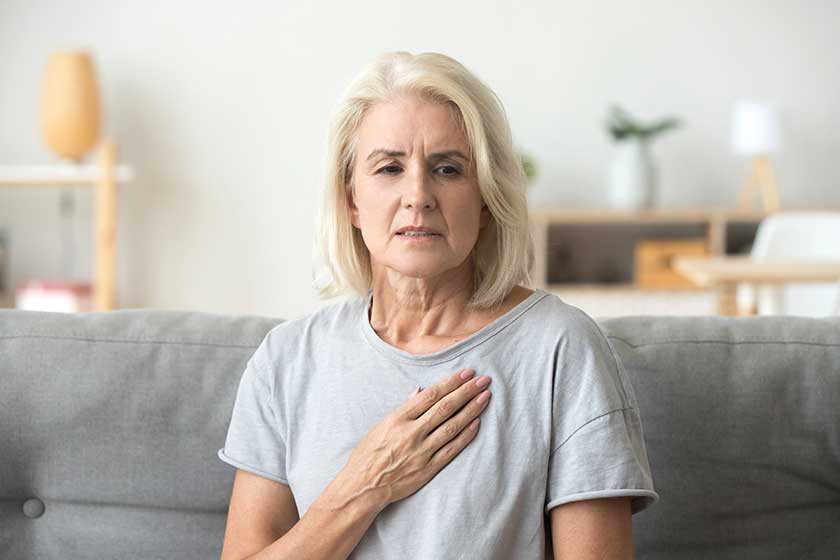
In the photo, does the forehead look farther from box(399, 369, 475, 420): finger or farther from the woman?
box(399, 369, 475, 420): finger

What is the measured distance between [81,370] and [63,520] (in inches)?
8.3

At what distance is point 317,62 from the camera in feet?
17.7

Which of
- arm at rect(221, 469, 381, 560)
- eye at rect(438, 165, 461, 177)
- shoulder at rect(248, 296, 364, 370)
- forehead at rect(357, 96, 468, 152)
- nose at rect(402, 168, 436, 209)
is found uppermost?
forehead at rect(357, 96, 468, 152)

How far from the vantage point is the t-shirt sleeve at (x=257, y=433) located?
4.55ft

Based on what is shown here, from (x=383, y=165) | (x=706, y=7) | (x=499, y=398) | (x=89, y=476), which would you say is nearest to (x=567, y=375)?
(x=499, y=398)

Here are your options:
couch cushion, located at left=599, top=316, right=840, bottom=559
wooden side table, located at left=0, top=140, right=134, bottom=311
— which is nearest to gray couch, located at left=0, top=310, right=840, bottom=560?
couch cushion, located at left=599, top=316, right=840, bottom=559

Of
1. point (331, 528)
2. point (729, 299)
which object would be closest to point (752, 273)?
point (729, 299)

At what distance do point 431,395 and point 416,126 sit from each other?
1.06 feet

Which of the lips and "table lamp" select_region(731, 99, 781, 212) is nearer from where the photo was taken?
the lips

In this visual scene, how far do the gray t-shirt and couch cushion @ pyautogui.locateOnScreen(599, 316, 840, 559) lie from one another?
213 mm

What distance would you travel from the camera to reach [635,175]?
512 cm

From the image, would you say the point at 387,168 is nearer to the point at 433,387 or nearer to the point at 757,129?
the point at 433,387

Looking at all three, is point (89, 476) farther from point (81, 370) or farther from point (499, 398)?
point (499, 398)

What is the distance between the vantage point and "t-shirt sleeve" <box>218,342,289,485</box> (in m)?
1.39
